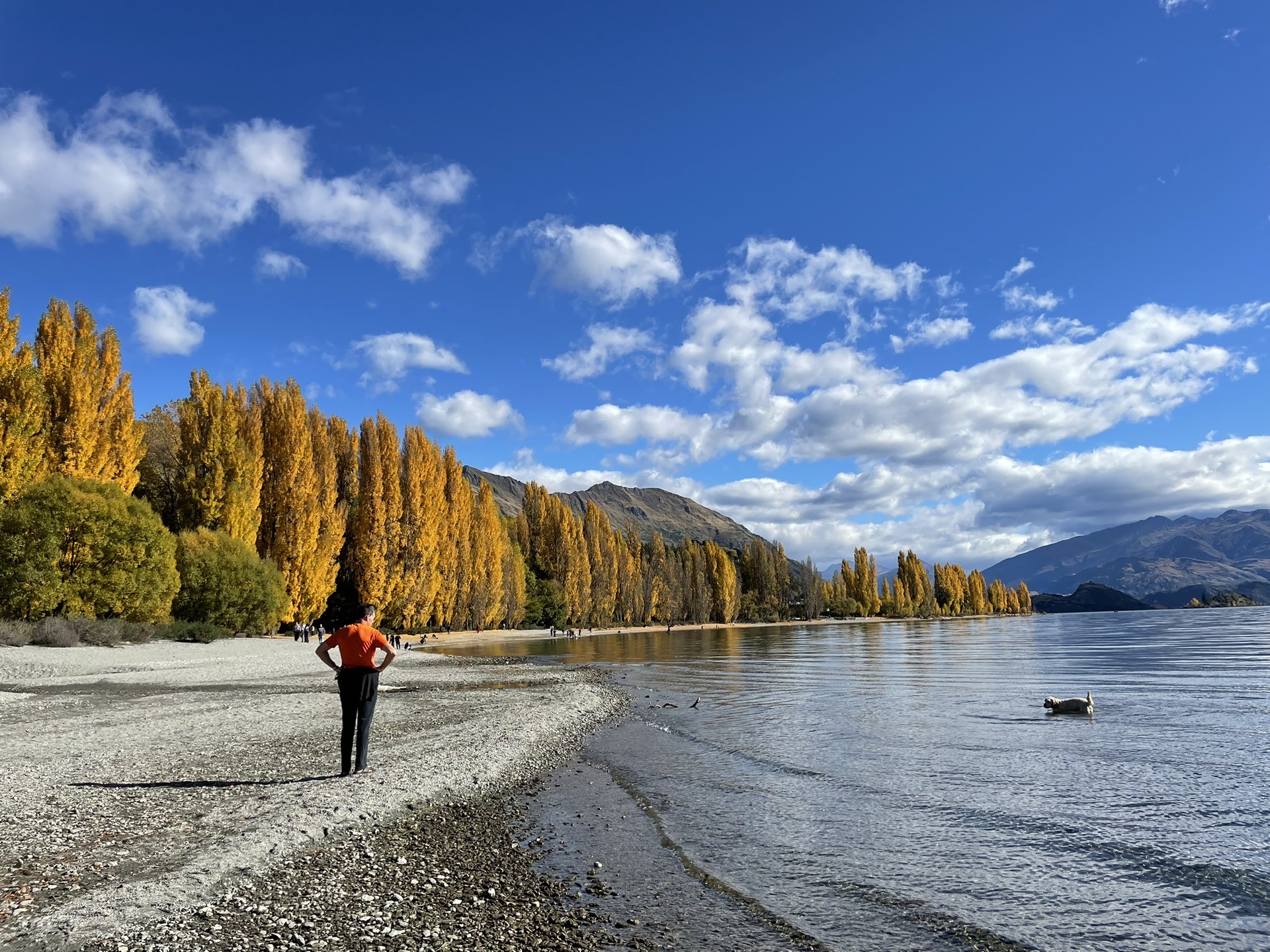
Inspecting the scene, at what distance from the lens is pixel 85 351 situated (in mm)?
34938

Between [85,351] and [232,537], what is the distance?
1151cm

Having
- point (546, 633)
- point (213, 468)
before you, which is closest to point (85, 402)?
point (213, 468)

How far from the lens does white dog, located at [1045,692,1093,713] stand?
17.9m

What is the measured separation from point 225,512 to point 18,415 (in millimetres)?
11446

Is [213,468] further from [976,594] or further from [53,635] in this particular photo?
[976,594]

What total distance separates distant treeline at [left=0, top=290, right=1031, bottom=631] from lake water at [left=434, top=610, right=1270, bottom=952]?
77.2 feet

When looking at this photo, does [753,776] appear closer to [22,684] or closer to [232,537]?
[22,684]

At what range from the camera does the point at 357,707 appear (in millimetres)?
9938

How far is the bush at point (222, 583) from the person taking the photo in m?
36.0

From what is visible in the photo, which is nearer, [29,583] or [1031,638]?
[29,583]

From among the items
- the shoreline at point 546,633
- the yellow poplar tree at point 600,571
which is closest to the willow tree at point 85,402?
the shoreline at point 546,633

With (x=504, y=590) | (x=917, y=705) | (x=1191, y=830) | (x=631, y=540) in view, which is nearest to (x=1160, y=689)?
(x=917, y=705)

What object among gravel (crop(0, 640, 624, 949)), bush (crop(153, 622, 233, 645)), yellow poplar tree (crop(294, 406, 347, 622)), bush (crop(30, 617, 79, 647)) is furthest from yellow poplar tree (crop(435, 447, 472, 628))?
gravel (crop(0, 640, 624, 949))

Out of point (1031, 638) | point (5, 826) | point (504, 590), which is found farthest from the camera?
point (504, 590)
